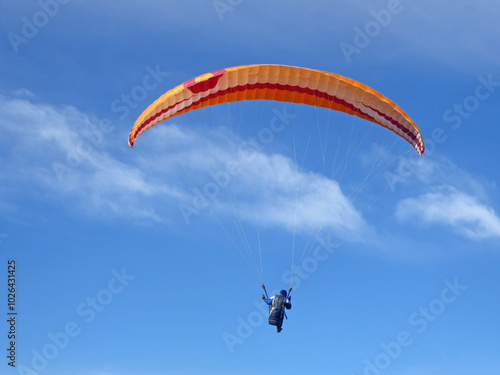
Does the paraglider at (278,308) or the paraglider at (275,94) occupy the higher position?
the paraglider at (275,94)

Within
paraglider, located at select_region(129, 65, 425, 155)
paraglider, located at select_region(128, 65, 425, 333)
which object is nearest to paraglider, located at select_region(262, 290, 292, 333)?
paraglider, located at select_region(128, 65, 425, 333)

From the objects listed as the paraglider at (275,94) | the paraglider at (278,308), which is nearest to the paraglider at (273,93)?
the paraglider at (275,94)

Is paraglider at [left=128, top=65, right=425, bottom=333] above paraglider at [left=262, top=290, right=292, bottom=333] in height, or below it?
above

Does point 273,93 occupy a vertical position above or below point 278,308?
above

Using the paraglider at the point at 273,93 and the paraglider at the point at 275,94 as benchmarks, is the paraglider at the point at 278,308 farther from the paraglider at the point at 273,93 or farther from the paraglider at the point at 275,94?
the paraglider at the point at 273,93

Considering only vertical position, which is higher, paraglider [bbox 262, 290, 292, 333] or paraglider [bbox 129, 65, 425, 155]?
paraglider [bbox 129, 65, 425, 155]

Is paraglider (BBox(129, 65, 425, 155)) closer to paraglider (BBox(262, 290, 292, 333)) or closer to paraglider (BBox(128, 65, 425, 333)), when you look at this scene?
paraglider (BBox(128, 65, 425, 333))

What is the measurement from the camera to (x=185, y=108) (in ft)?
103

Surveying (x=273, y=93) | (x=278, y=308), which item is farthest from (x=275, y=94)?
(x=278, y=308)

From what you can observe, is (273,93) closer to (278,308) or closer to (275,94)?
(275,94)

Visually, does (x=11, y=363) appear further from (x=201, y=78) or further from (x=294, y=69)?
(x=294, y=69)

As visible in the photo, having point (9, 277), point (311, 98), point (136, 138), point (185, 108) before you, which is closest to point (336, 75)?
point (311, 98)

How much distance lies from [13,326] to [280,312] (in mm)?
12278

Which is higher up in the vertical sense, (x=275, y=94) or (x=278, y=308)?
(x=275, y=94)
